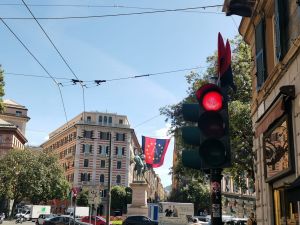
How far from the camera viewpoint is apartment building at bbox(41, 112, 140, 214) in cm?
9069

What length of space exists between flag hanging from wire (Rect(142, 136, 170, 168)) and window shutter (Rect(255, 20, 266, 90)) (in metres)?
21.0

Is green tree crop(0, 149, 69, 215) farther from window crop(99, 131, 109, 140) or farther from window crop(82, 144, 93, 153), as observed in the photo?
window crop(99, 131, 109, 140)

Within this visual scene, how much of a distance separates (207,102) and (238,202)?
78097 mm

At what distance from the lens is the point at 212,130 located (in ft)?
15.5

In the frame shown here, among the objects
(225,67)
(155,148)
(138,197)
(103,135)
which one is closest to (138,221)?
(155,148)

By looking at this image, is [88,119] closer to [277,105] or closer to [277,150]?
[277,150]

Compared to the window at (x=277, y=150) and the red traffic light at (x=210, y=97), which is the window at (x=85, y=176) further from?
the red traffic light at (x=210, y=97)

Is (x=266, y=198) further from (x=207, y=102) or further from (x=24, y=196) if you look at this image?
(x=24, y=196)

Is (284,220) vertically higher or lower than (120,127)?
lower

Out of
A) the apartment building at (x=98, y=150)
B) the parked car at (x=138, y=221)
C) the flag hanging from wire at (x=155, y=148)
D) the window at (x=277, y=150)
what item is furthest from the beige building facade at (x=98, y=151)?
the window at (x=277, y=150)

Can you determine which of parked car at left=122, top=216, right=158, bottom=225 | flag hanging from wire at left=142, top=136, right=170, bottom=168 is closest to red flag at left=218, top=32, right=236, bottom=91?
flag hanging from wire at left=142, top=136, right=170, bottom=168

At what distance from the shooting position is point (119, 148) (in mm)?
94062

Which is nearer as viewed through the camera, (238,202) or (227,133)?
(227,133)

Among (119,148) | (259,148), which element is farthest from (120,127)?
(259,148)
